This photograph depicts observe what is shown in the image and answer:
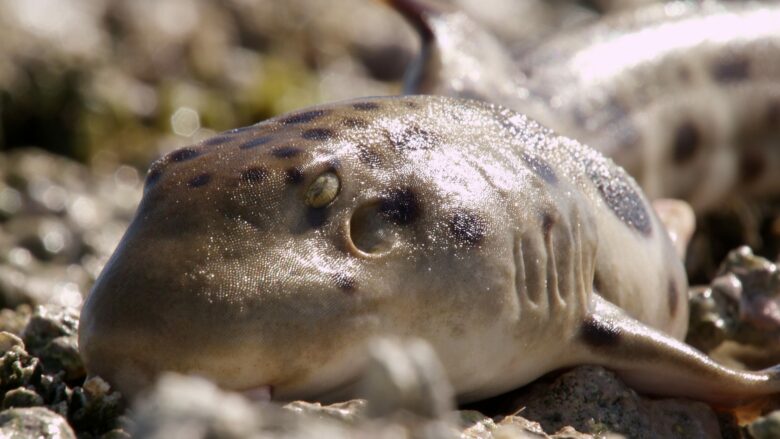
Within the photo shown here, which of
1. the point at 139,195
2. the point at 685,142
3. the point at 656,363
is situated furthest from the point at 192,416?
the point at 139,195

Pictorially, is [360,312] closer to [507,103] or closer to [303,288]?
[303,288]

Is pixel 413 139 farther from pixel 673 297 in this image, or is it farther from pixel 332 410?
pixel 673 297

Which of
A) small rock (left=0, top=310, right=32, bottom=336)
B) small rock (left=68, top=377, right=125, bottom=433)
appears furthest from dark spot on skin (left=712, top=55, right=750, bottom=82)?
small rock (left=68, top=377, right=125, bottom=433)

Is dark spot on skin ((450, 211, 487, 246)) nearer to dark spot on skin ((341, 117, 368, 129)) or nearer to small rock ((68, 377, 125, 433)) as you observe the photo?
Result: dark spot on skin ((341, 117, 368, 129))

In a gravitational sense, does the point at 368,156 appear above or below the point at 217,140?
below

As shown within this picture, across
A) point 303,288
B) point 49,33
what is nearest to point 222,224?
point 303,288
